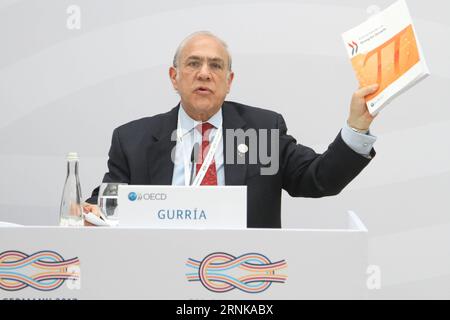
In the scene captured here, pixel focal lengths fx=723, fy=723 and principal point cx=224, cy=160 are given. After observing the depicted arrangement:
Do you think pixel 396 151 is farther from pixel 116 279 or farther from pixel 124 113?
pixel 116 279

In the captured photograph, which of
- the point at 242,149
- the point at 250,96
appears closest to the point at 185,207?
the point at 242,149

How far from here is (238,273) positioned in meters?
1.94

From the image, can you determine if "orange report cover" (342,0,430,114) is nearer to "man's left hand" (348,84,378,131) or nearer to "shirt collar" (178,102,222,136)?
"man's left hand" (348,84,378,131)

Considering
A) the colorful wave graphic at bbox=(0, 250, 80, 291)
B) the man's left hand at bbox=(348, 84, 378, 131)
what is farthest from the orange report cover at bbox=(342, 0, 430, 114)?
the colorful wave graphic at bbox=(0, 250, 80, 291)

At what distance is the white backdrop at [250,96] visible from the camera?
3.83m

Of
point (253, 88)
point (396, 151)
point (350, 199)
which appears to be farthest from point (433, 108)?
point (253, 88)

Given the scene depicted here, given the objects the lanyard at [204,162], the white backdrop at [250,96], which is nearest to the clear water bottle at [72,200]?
the lanyard at [204,162]

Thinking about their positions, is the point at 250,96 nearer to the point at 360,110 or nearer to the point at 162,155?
the point at 162,155

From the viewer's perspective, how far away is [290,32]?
3.88m

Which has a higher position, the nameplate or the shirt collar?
the shirt collar

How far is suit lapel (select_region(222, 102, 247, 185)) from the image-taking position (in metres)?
3.02

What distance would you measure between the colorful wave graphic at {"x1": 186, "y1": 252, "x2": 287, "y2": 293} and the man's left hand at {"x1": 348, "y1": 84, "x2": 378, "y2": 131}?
0.75 m

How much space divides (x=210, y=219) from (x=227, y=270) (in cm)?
20

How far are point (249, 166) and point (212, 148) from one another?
174mm
